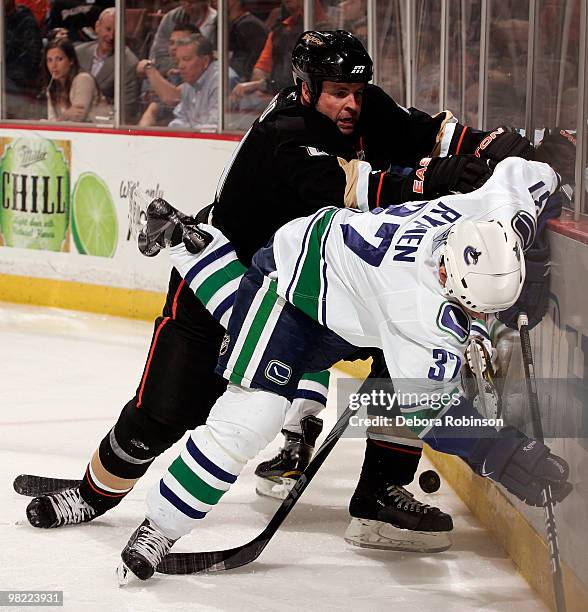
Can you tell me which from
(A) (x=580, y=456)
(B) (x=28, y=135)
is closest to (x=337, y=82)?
(A) (x=580, y=456)

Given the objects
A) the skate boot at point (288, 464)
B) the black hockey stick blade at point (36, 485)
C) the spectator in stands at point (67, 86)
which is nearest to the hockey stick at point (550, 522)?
the skate boot at point (288, 464)

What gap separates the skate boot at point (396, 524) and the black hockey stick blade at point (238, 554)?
11.8 inches

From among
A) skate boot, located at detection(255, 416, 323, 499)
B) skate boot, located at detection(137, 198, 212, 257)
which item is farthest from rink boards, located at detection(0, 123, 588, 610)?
skate boot, located at detection(137, 198, 212, 257)

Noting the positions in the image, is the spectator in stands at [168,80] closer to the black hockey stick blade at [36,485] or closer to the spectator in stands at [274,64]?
the spectator in stands at [274,64]

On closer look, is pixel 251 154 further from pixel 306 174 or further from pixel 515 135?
pixel 515 135

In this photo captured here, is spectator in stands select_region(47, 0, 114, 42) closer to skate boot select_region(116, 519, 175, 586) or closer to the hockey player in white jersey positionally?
the hockey player in white jersey

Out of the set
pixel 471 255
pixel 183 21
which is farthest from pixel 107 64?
pixel 471 255

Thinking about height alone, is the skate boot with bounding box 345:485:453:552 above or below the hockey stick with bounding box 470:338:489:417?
below

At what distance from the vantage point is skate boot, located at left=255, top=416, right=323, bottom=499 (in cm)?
328

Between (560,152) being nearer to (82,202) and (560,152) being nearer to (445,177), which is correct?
(445,177)

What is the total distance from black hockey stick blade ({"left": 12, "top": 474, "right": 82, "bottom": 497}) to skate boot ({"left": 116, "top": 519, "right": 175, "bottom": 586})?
66 cm

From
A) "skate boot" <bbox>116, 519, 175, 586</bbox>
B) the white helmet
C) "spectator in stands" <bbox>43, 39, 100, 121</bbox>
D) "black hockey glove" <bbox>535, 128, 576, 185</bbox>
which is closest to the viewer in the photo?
the white helmet

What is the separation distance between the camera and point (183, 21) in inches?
239

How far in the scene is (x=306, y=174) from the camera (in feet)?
8.84
